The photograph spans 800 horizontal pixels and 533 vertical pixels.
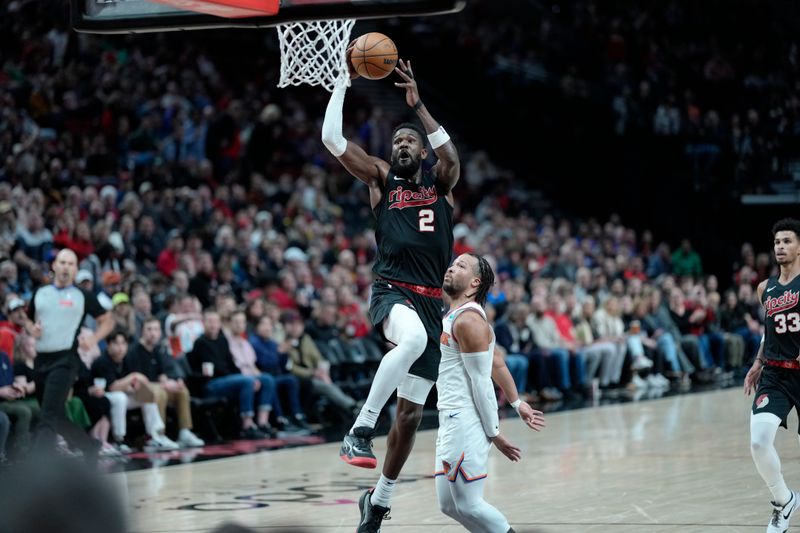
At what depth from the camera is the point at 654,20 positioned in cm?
2622

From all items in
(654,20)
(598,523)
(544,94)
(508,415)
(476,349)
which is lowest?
(508,415)

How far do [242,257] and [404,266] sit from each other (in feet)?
28.8

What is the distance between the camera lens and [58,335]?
31.1 ft

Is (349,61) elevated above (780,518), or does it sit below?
above

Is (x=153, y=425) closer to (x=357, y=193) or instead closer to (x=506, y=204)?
(x=357, y=193)

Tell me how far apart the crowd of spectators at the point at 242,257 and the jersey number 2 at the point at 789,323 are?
611 centimetres

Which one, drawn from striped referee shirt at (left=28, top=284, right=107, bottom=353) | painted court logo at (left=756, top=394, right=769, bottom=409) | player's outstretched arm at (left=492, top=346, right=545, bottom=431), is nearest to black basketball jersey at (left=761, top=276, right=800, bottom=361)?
painted court logo at (left=756, top=394, right=769, bottom=409)

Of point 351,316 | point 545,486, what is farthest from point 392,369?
point 351,316

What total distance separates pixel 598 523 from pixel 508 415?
21.5 ft

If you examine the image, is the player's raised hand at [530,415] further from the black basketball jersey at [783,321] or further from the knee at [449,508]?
the black basketball jersey at [783,321]

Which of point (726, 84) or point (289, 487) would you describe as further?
point (726, 84)

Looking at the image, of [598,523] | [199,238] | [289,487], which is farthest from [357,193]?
[598,523]

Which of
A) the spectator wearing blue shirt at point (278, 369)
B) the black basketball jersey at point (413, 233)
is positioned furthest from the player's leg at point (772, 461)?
the spectator wearing blue shirt at point (278, 369)

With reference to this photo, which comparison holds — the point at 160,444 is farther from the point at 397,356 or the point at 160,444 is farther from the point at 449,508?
the point at 449,508
